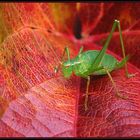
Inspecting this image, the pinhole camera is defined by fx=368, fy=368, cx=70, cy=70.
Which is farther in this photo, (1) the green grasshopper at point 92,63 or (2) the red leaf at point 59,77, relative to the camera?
(1) the green grasshopper at point 92,63

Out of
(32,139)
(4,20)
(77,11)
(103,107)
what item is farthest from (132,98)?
(77,11)

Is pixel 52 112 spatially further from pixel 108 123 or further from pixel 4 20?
pixel 4 20

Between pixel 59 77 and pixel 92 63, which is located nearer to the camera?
pixel 59 77

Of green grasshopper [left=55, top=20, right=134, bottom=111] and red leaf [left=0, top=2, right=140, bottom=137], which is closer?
red leaf [left=0, top=2, right=140, bottom=137]
